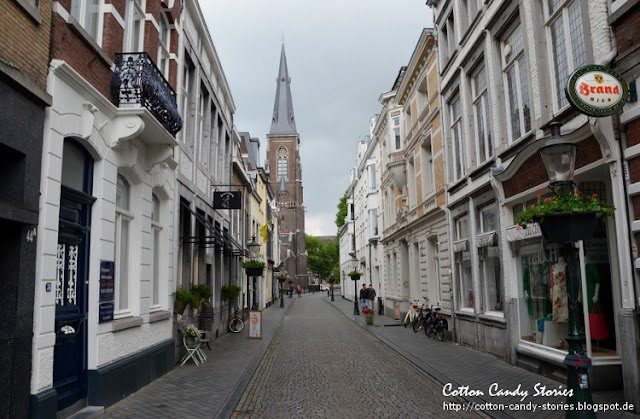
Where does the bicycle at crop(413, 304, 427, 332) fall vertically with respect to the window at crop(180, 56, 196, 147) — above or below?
below

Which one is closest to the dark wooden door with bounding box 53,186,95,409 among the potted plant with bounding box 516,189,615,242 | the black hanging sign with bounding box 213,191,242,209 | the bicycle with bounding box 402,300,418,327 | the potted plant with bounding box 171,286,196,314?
the potted plant with bounding box 171,286,196,314

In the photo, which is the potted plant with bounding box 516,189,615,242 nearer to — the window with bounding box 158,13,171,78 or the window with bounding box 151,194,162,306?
the window with bounding box 151,194,162,306

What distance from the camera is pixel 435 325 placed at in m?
16.1

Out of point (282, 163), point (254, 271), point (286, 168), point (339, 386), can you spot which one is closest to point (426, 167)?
point (254, 271)

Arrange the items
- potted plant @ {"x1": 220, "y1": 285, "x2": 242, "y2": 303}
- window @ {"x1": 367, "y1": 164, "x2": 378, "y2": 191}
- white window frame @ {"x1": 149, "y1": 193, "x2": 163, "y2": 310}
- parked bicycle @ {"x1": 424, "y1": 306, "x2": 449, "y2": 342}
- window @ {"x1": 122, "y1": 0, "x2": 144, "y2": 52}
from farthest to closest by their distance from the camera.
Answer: window @ {"x1": 367, "y1": 164, "x2": 378, "y2": 191}, potted plant @ {"x1": 220, "y1": 285, "x2": 242, "y2": 303}, parked bicycle @ {"x1": 424, "y1": 306, "x2": 449, "y2": 342}, white window frame @ {"x1": 149, "y1": 193, "x2": 163, "y2": 310}, window @ {"x1": 122, "y1": 0, "x2": 144, "y2": 52}

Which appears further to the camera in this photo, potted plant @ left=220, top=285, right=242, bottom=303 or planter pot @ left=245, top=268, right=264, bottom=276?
planter pot @ left=245, top=268, right=264, bottom=276

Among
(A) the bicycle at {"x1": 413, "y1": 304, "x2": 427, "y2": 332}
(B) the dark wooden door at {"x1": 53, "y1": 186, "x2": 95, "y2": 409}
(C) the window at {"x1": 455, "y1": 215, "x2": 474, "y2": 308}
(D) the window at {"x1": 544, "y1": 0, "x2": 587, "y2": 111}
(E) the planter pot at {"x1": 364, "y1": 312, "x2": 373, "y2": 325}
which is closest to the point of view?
(B) the dark wooden door at {"x1": 53, "y1": 186, "x2": 95, "y2": 409}

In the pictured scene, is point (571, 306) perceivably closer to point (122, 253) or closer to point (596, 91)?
point (596, 91)

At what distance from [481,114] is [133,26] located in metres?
8.43

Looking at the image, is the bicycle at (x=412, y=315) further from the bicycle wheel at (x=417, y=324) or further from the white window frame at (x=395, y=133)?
the white window frame at (x=395, y=133)

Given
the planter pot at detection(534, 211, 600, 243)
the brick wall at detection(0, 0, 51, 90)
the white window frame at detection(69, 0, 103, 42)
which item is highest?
the white window frame at detection(69, 0, 103, 42)

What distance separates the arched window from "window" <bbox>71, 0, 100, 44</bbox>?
263 feet

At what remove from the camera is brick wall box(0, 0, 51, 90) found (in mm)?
5429

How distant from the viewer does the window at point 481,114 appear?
41.7 ft
